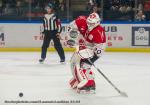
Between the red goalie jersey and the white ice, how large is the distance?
0.70m

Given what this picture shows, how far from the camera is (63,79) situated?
7438 mm

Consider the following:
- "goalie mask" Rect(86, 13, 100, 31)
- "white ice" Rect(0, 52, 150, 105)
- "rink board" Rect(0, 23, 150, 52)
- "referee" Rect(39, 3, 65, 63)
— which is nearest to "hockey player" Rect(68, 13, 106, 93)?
"goalie mask" Rect(86, 13, 100, 31)

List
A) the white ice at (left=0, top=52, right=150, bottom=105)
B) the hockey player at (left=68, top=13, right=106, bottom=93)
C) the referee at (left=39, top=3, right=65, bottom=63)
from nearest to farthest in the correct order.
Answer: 1. the white ice at (left=0, top=52, right=150, bottom=105)
2. the hockey player at (left=68, top=13, right=106, bottom=93)
3. the referee at (left=39, top=3, right=65, bottom=63)

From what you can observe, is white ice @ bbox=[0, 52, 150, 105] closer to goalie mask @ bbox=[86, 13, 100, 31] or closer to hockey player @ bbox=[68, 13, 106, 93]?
hockey player @ bbox=[68, 13, 106, 93]

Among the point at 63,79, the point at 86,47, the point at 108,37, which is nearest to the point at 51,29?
the point at 63,79

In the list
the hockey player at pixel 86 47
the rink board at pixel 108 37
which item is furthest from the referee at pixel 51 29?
the hockey player at pixel 86 47

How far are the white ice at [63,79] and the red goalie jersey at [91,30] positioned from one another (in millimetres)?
705

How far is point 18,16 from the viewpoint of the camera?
12.0 meters

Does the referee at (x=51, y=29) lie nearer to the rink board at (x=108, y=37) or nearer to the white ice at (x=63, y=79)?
the white ice at (x=63, y=79)

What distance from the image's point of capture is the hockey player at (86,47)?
6250mm

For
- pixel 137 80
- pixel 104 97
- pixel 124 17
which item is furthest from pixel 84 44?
pixel 124 17

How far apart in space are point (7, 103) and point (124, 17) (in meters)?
6.96

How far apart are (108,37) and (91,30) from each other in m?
4.83

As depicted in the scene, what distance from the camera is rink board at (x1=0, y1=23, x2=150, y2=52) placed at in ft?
36.2
